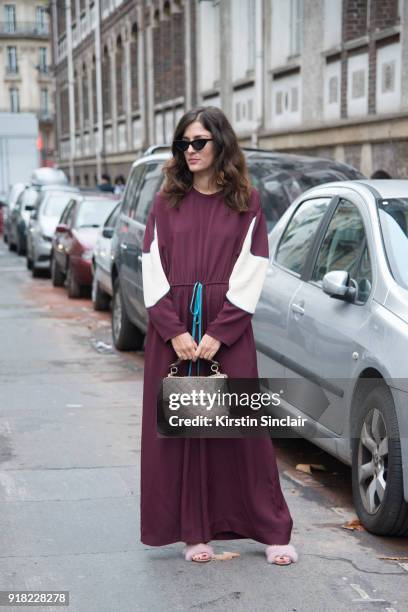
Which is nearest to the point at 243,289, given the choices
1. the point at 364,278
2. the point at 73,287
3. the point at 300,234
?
the point at 364,278

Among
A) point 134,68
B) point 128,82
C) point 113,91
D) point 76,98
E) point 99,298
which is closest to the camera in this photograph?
point 99,298

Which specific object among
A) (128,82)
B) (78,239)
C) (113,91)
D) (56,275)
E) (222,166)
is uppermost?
(128,82)

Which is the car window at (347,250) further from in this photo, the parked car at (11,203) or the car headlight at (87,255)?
the parked car at (11,203)

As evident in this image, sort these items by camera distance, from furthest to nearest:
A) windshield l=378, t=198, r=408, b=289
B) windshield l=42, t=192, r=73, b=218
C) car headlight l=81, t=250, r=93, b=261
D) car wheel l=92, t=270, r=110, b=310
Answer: windshield l=42, t=192, r=73, b=218, car headlight l=81, t=250, r=93, b=261, car wheel l=92, t=270, r=110, b=310, windshield l=378, t=198, r=408, b=289

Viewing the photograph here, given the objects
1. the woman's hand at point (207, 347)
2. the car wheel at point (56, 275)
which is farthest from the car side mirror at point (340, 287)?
the car wheel at point (56, 275)

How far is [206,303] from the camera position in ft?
15.1

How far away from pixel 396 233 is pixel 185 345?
1.71 metres

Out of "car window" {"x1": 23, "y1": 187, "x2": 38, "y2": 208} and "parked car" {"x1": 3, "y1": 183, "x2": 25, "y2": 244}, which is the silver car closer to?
"car window" {"x1": 23, "y1": 187, "x2": 38, "y2": 208}

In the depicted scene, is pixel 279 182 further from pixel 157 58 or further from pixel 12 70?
pixel 12 70

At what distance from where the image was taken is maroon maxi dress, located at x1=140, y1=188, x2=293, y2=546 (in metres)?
4.57

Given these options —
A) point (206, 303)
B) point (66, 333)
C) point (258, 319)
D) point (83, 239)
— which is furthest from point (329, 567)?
point (83, 239)

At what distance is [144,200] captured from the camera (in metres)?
10.7

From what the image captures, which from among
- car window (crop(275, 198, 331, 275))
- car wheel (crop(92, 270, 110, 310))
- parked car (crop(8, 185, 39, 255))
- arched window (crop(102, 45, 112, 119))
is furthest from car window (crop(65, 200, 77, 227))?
arched window (crop(102, 45, 112, 119))

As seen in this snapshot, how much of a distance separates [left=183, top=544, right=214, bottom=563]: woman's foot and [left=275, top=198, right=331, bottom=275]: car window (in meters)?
2.37
